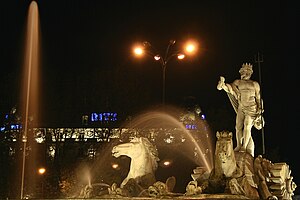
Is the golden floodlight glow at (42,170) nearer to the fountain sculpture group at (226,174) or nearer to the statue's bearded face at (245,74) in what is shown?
the fountain sculpture group at (226,174)

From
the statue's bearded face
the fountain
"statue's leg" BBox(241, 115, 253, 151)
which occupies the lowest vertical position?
the fountain

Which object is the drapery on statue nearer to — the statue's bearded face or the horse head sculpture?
the statue's bearded face

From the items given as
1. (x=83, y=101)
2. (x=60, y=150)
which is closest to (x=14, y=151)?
(x=60, y=150)

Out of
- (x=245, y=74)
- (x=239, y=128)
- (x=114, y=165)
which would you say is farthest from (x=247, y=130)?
(x=114, y=165)

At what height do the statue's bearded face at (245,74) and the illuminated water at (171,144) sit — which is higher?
the statue's bearded face at (245,74)

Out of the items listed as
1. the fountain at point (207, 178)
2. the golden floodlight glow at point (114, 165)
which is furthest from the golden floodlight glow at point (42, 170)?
the fountain at point (207, 178)

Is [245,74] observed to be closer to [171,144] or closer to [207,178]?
[207,178]

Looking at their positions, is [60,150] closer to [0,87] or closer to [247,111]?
[0,87]

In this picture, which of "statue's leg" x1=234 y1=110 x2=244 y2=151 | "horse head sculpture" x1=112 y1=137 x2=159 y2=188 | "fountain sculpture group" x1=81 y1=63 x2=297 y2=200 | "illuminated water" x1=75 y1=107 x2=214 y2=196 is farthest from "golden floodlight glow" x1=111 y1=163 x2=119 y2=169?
"statue's leg" x1=234 y1=110 x2=244 y2=151

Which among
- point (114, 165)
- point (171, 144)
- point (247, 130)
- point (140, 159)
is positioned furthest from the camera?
point (171, 144)

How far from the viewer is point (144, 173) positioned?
13.7 meters

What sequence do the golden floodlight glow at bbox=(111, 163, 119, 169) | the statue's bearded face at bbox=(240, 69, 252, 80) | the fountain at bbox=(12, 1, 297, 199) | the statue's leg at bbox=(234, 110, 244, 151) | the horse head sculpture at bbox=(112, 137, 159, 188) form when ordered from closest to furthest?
the fountain at bbox=(12, 1, 297, 199), the horse head sculpture at bbox=(112, 137, 159, 188), the statue's leg at bbox=(234, 110, 244, 151), the statue's bearded face at bbox=(240, 69, 252, 80), the golden floodlight glow at bbox=(111, 163, 119, 169)

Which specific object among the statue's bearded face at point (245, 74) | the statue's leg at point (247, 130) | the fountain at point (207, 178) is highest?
the statue's bearded face at point (245, 74)

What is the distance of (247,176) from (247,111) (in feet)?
8.11
